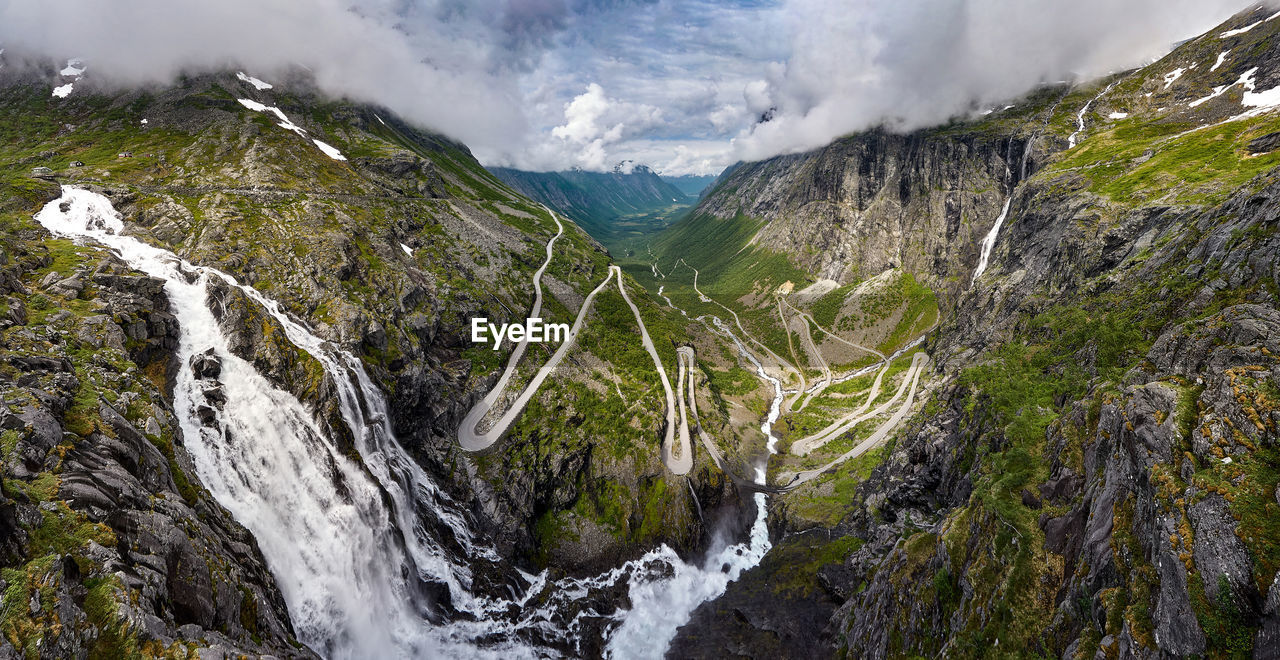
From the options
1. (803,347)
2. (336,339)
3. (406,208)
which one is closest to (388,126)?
(406,208)

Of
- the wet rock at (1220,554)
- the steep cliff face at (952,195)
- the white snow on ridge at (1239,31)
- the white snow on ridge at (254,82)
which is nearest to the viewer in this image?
the wet rock at (1220,554)

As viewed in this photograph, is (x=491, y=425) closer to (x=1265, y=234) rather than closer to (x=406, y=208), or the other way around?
(x=406, y=208)

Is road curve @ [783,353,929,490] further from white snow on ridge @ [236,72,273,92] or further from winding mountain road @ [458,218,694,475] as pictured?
white snow on ridge @ [236,72,273,92]

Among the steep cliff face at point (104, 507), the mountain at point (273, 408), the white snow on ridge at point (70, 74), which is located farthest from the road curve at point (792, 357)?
the white snow on ridge at point (70, 74)

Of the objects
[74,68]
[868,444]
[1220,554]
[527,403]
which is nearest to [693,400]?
[527,403]

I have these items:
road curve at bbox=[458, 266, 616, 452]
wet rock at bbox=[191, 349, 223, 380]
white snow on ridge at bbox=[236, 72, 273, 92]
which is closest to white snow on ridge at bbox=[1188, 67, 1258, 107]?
road curve at bbox=[458, 266, 616, 452]

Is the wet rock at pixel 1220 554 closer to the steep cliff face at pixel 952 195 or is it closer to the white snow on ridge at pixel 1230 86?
the steep cliff face at pixel 952 195

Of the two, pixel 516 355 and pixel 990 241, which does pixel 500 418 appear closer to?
pixel 516 355
